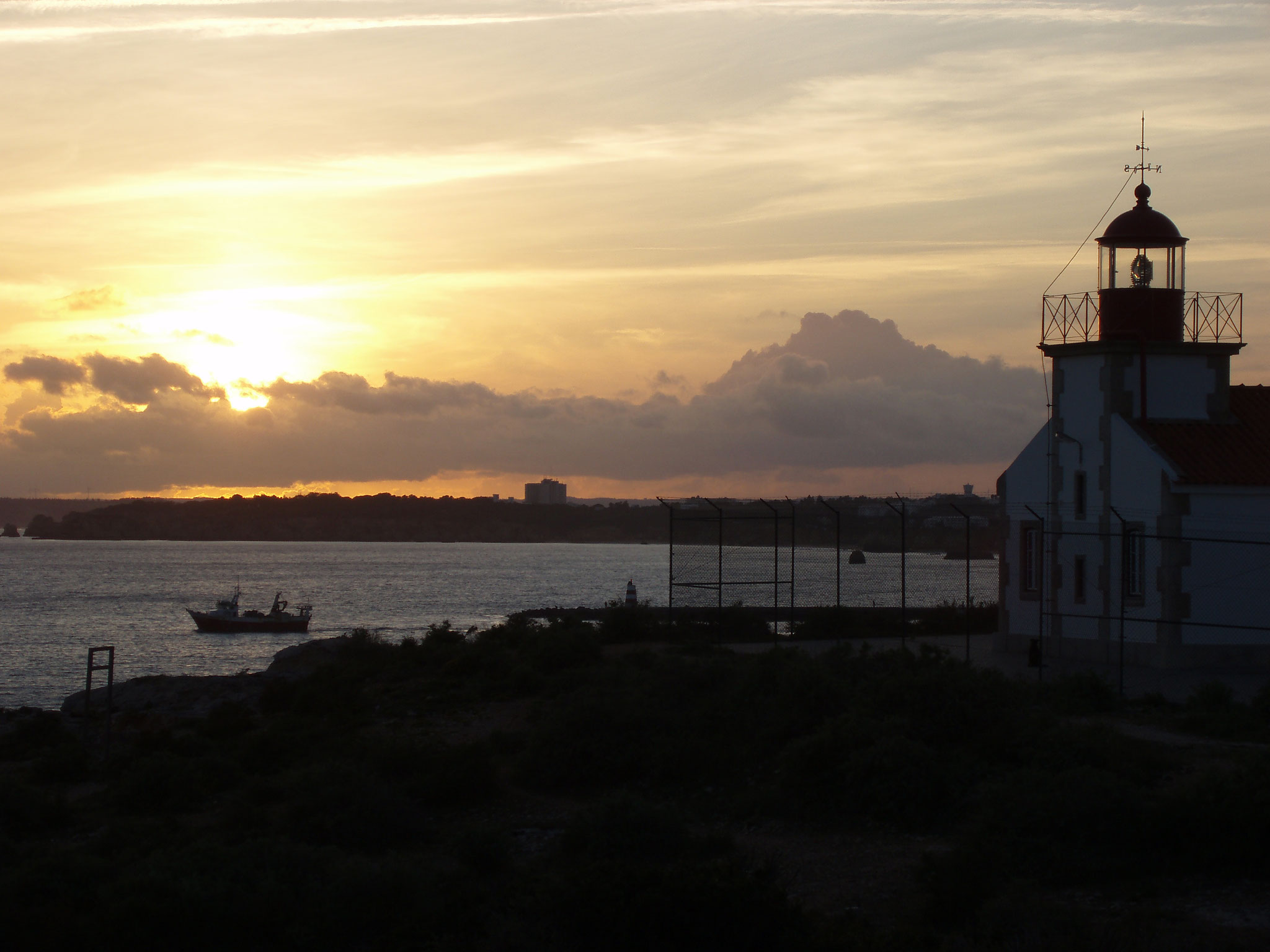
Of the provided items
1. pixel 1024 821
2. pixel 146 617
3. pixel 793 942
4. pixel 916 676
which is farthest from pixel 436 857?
pixel 146 617

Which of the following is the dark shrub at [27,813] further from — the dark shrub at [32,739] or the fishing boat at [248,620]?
the fishing boat at [248,620]

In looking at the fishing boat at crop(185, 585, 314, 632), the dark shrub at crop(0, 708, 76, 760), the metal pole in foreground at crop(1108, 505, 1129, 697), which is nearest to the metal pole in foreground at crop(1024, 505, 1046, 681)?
the metal pole in foreground at crop(1108, 505, 1129, 697)

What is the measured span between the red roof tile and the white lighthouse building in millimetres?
28

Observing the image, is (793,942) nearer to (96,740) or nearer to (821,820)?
(821,820)

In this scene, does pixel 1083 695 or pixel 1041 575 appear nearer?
pixel 1083 695

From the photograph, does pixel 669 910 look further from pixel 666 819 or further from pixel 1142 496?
pixel 1142 496

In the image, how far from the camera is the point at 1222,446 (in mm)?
22312

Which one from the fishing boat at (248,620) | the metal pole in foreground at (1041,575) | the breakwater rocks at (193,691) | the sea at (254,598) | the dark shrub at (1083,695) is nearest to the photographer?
the dark shrub at (1083,695)

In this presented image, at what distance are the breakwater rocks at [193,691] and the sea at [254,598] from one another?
7429mm

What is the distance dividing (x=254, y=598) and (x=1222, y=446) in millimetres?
99366

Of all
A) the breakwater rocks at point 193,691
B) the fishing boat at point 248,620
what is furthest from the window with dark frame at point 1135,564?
the fishing boat at point 248,620

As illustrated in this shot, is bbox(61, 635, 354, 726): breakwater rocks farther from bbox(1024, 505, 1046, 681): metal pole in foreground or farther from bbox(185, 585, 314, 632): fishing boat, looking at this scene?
bbox(185, 585, 314, 632): fishing boat

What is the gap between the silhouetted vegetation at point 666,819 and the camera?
8789 mm

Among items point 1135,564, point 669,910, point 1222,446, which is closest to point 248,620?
point 1135,564
